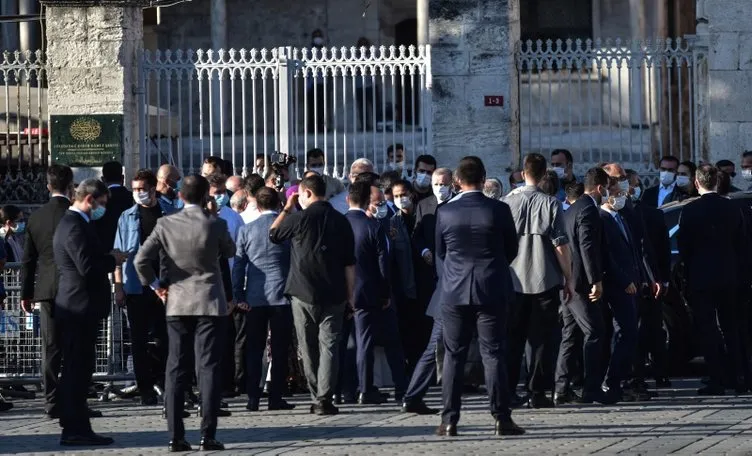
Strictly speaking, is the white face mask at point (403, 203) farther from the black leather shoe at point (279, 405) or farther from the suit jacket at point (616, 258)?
the black leather shoe at point (279, 405)

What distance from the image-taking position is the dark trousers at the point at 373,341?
12.8m

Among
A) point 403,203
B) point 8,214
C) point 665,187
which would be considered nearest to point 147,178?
point 403,203

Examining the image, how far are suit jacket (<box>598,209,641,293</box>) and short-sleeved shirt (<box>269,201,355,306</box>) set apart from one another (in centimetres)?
191

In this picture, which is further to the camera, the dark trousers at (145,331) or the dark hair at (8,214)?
the dark hair at (8,214)

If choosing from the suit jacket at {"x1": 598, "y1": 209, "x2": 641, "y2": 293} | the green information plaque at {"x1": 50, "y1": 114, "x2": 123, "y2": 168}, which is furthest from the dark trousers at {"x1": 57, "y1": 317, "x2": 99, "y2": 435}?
the green information plaque at {"x1": 50, "y1": 114, "x2": 123, "y2": 168}

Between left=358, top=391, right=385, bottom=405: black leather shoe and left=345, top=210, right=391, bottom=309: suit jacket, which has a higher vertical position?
left=345, top=210, right=391, bottom=309: suit jacket

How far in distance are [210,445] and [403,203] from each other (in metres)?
3.89

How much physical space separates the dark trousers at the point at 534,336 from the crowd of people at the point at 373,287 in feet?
0.05

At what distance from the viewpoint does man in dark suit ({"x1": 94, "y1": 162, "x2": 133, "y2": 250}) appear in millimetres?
13141

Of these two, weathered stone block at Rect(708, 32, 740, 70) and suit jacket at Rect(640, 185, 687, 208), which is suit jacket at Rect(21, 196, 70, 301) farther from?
weathered stone block at Rect(708, 32, 740, 70)

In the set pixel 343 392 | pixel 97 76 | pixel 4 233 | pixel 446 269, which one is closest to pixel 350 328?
pixel 343 392

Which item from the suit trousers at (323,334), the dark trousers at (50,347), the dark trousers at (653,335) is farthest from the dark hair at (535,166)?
the dark trousers at (50,347)

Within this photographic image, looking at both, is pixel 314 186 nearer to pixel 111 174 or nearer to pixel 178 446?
pixel 111 174

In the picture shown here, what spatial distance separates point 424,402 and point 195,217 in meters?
2.69
